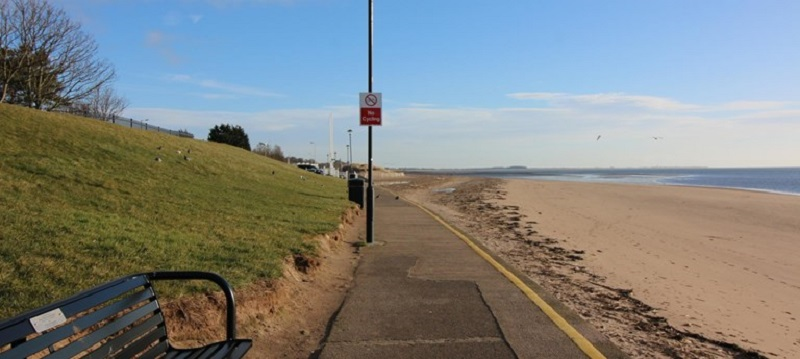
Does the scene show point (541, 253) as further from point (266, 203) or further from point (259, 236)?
point (266, 203)

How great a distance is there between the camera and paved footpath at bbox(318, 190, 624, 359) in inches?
196

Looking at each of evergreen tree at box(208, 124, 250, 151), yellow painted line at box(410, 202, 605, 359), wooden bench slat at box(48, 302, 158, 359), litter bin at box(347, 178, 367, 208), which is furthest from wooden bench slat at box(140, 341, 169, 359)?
evergreen tree at box(208, 124, 250, 151)

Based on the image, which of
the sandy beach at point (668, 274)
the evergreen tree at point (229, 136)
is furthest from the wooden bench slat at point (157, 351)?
the evergreen tree at point (229, 136)

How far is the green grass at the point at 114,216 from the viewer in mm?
5531

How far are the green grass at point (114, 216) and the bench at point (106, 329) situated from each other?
1415 mm

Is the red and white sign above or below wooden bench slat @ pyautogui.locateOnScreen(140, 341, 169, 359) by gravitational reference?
above

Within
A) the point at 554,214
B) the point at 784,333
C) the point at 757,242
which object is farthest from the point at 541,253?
the point at 554,214

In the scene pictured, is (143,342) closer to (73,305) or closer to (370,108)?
(73,305)

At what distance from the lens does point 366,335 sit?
5.39 m

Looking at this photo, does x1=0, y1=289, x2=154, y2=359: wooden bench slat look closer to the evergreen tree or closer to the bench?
the bench

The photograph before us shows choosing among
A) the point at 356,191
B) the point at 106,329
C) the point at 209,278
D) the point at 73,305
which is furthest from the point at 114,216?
the point at 356,191

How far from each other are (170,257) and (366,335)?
106 inches

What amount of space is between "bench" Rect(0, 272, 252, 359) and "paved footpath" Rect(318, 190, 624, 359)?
1.42 metres

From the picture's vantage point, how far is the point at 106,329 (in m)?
3.20
